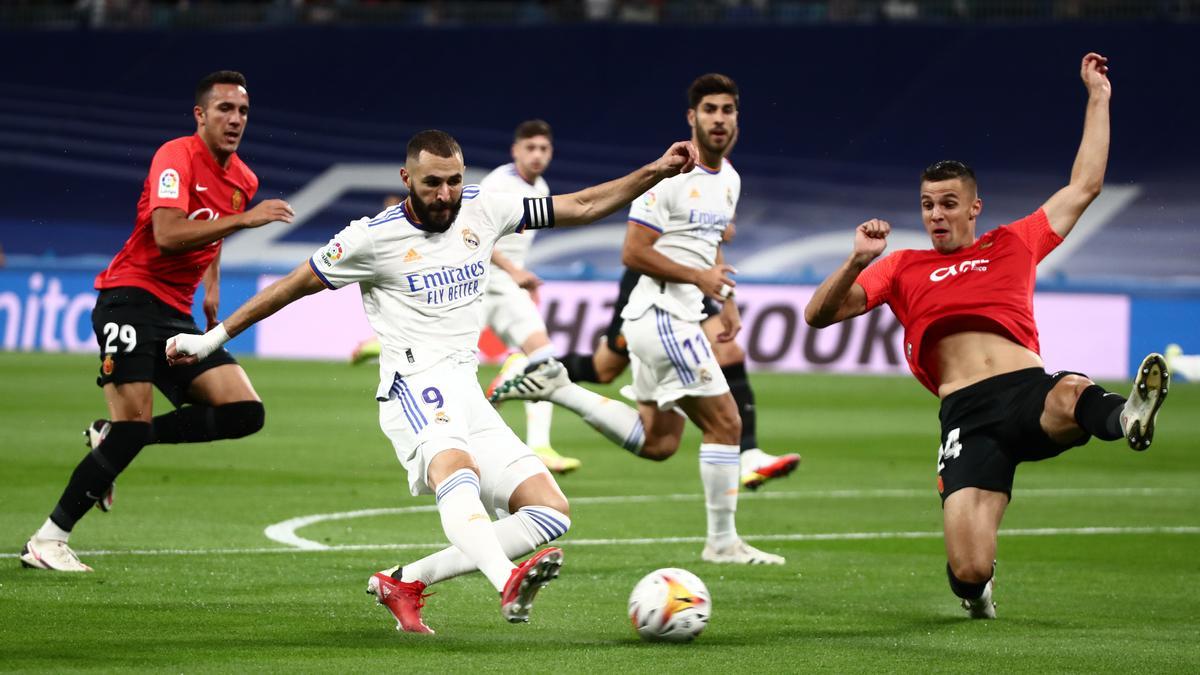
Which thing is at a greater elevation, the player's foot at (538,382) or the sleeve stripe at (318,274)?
the sleeve stripe at (318,274)

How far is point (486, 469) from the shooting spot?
23.6 feet

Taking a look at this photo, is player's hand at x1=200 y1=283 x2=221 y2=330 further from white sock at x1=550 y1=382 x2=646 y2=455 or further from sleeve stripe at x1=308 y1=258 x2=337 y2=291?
sleeve stripe at x1=308 y1=258 x2=337 y2=291

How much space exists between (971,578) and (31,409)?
12.0 metres

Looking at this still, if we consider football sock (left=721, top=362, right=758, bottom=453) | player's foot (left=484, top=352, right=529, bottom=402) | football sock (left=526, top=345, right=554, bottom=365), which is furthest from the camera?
football sock (left=526, top=345, right=554, bottom=365)

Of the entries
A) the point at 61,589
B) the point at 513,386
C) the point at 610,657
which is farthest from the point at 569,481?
the point at 610,657

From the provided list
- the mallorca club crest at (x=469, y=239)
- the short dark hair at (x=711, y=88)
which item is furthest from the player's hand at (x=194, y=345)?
the short dark hair at (x=711, y=88)

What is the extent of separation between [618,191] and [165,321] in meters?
2.60

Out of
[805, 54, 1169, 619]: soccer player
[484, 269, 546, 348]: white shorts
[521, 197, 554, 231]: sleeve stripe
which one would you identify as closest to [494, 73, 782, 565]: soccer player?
[805, 54, 1169, 619]: soccer player

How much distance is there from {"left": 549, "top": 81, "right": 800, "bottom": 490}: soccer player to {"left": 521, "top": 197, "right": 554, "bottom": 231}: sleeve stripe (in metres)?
1.93

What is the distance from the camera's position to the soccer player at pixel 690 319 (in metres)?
9.27

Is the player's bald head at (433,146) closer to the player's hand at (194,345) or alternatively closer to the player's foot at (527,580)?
the player's hand at (194,345)

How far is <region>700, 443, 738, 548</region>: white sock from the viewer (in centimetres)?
917

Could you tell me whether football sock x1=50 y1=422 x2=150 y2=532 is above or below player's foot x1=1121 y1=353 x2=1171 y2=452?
below

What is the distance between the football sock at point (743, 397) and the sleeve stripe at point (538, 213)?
4.45 meters
